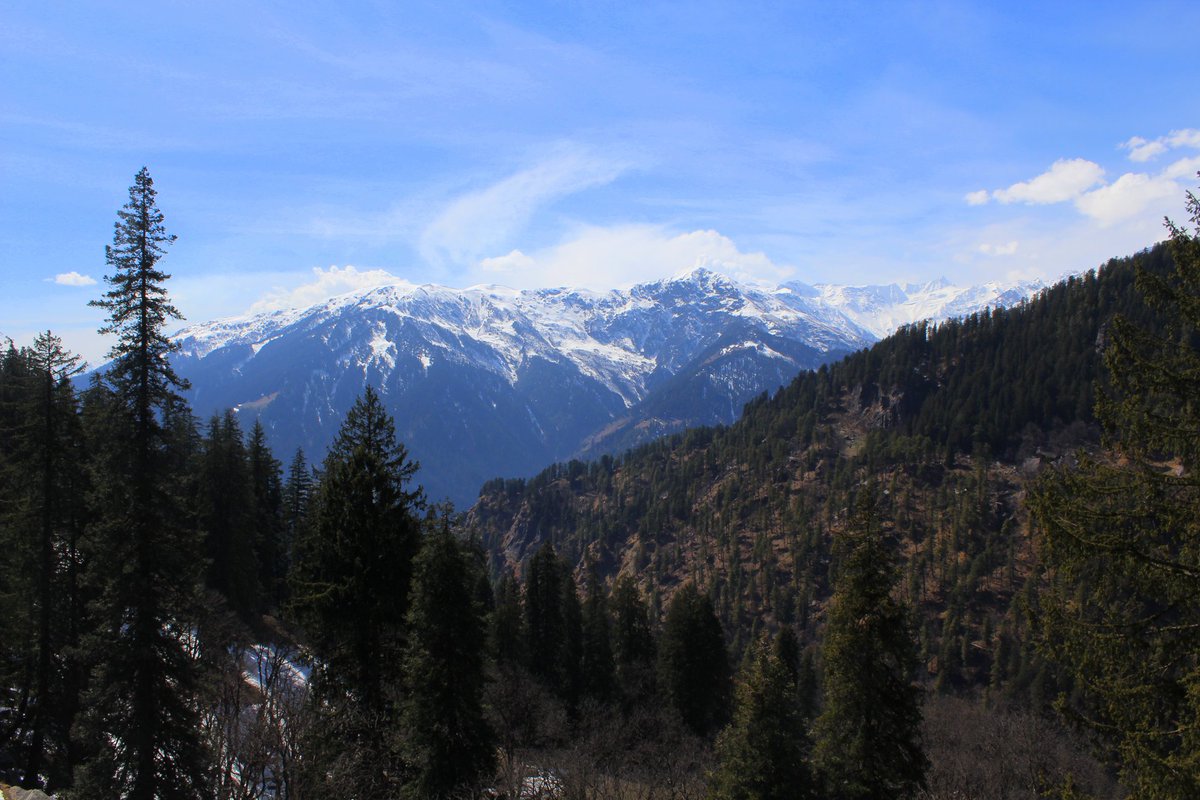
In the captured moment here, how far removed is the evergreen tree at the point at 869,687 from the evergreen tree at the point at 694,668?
32370 mm

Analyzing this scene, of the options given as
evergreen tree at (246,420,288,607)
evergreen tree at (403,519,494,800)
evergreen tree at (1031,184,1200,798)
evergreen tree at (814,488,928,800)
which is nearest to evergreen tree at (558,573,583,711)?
evergreen tree at (246,420,288,607)

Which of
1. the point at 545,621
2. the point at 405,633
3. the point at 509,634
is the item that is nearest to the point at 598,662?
the point at 545,621

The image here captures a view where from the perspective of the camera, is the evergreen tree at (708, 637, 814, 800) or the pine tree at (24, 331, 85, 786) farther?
the pine tree at (24, 331, 85, 786)

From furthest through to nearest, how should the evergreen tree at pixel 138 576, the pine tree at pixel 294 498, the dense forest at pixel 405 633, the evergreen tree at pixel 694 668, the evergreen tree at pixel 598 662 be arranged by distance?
the pine tree at pixel 294 498
the evergreen tree at pixel 598 662
the evergreen tree at pixel 694 668
the evergreen tree at pixel 138 576
the dense forest at pixel 405 633

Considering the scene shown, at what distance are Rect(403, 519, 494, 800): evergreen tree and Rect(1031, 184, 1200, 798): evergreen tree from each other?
17.3 metres

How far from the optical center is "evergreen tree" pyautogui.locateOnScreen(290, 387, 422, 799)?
23.4 meters

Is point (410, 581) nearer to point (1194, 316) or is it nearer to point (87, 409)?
point (87, 409)

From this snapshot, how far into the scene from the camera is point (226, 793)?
2038 cm

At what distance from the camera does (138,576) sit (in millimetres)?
21734

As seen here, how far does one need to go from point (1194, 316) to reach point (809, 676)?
73.4 meters

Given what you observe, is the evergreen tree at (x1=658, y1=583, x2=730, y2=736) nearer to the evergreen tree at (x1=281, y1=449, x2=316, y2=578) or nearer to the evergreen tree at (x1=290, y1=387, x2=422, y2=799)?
the evergreen tree at (x1=290, y1=387, x2=422, y2=799)

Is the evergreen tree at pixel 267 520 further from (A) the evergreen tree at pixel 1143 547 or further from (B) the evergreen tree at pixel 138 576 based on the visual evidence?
(A) the evergreen tree at pixel 1143 547

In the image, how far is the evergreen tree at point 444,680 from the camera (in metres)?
22.4

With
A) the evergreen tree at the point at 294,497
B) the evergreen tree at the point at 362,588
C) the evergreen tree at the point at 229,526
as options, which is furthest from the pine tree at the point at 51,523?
the evergreen tree at the point at 294,497
